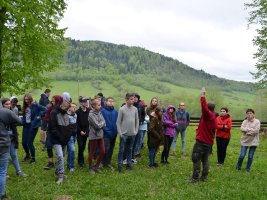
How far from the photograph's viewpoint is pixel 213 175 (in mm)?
10766

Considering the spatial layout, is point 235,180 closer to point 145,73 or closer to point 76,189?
point 76,189

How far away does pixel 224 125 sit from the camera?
12344 millimetres

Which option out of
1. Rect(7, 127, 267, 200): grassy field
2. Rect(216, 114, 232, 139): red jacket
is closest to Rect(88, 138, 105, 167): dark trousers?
Rect(7, 127, 267, 200): grassy field

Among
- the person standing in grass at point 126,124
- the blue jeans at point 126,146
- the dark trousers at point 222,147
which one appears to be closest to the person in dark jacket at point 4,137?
the person standing in grass at point 126,124

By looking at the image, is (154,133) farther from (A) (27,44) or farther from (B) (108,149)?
(A) (27,44)

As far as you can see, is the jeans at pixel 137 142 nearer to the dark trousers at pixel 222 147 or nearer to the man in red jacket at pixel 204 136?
the dark trousers at pixel 222 147

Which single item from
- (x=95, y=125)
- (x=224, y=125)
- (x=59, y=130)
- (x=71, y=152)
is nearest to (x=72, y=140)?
(x=71, y=152)

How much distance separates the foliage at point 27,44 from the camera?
13914mm

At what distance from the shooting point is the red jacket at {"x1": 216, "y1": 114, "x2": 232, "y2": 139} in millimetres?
12344

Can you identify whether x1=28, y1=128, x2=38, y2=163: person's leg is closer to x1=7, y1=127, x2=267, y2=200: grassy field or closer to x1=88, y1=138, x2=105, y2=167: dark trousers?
x1=7, y1=127, x2=267, y2=200: grassy field

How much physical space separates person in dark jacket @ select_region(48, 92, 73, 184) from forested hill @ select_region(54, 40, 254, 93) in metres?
119

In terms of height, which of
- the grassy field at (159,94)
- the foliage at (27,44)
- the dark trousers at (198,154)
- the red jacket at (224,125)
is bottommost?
the grassy field at (159,94)

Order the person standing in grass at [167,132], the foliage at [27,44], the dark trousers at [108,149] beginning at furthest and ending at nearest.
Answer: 1. the foliage at [27,44]
2. the person standing in grass at [167,132]
3. the dark trousers at [108,149]

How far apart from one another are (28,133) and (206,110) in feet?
19.7
